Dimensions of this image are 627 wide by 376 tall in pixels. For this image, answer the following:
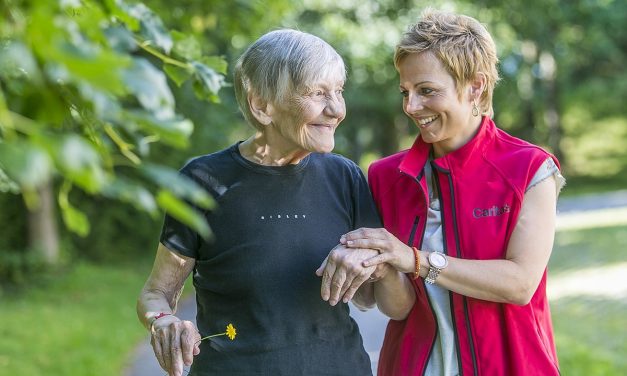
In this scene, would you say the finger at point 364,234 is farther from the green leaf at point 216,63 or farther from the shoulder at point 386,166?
the green leaf at point 216,63

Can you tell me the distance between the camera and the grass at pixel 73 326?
756 cm

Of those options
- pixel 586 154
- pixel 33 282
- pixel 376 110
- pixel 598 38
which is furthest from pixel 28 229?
pixel 586 154

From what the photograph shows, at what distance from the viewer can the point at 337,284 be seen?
→ 2439mm

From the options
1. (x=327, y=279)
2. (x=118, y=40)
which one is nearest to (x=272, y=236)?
(x=327, y=279)

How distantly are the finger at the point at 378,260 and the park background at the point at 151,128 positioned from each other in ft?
2.04

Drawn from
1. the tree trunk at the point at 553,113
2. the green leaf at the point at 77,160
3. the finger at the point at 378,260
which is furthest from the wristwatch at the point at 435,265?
the tree trunk at the point at 553,113

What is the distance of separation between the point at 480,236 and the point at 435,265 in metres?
0.21

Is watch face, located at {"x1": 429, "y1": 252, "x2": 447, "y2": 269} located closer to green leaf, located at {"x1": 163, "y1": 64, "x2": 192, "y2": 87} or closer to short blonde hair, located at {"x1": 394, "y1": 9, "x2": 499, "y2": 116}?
short blonde hair, located at {"x1": 394, "y1": 9, "x2": 499, "y2": 116}

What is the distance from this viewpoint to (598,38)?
3303 cm

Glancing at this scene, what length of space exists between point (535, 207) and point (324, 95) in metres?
0.71

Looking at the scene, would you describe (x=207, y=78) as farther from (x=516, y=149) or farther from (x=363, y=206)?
(x=516, y=149)

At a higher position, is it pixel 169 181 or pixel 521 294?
pixel 169 181

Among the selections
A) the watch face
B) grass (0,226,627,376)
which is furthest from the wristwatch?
grass (0,226,627,376)

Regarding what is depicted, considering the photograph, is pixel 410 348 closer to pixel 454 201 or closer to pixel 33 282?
pixel 454 201
